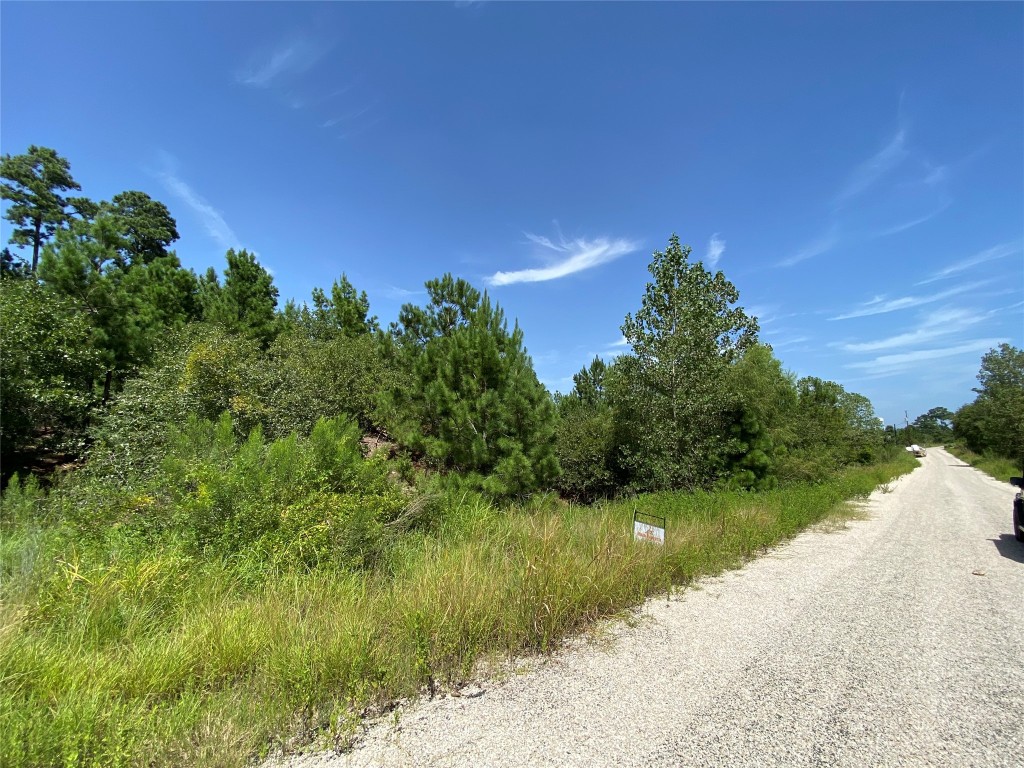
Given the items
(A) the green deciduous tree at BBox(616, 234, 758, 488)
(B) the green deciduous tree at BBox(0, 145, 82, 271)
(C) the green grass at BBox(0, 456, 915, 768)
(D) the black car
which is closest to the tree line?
(A) the green deciduous tree at BBox(616, 234, 758, 488)

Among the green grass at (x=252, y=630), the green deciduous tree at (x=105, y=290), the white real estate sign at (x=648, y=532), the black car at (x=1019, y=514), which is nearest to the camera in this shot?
the green grass at (x=252, y=630)

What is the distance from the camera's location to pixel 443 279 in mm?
12055

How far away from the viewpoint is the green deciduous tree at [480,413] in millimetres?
9641

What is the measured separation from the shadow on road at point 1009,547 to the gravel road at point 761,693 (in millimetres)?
2633

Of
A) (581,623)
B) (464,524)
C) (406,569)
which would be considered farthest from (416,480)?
(581,623)

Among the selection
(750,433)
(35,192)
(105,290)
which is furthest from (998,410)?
(35,192)

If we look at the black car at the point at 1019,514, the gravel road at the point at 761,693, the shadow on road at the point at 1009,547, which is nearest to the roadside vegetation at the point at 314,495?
the gravel road at the point at 761,693

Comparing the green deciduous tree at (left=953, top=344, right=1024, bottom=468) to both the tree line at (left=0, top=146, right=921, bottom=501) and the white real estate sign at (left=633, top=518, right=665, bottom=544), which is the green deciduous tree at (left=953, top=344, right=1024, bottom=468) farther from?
the white real estate sign at (left=633, top=518, right=665, bottom=544)

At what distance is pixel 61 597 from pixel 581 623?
437 cm

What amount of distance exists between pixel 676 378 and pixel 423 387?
278 inches

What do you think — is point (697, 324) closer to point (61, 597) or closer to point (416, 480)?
point (416, 480)

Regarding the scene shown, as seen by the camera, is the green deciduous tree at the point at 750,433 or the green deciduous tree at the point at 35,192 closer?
the green deciduous tree at the point at 750,433

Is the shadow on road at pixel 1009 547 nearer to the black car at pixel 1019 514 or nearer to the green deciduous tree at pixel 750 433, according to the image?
the black car at pixel 1019 514

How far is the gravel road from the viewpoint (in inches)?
90.4
